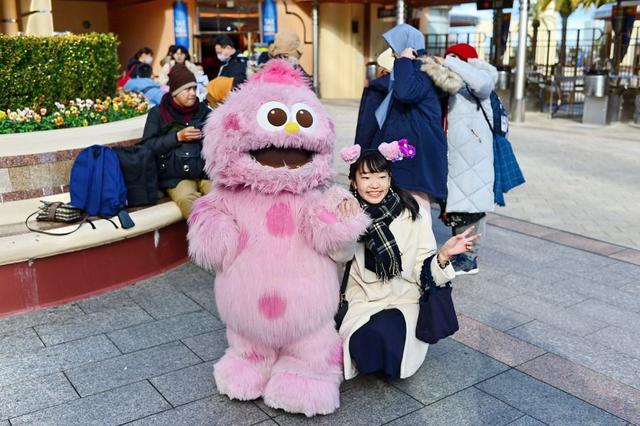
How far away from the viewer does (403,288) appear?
3.38 m

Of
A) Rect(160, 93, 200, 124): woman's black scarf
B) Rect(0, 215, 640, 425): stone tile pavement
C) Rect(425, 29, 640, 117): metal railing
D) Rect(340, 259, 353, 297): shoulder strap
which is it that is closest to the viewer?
Rect(0, 215, 640, 425): stone tile pavement

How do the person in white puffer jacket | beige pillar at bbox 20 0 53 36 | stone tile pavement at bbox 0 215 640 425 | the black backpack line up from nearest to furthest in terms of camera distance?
stone tile pavement at bbox 0 215 640 425 → the person in white puffer jacket → the black backpack → beige pillar at bbox 20 0 53 36

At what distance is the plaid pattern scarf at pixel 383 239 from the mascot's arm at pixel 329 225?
246 mm

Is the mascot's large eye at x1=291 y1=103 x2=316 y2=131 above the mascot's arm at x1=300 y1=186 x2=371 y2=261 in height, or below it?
above

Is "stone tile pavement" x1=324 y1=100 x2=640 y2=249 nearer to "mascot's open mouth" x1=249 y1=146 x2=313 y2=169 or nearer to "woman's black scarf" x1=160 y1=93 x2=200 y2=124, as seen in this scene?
"woman's black scarf" x1=160 y1=93 x2=200 y2=124

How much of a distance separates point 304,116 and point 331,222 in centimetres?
50

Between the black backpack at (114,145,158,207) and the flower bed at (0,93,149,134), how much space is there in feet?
3.04

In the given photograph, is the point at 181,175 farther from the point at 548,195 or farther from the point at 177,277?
the point at 548,195

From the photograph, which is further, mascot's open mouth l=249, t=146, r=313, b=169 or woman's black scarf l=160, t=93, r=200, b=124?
woman's black scarf l=160, t=93, r=200, b=124

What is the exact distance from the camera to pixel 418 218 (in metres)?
3.39

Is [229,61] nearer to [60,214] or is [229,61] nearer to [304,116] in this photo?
[60,214]

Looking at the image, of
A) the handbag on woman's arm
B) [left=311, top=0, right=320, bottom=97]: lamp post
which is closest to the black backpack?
the handbag on woman's arm

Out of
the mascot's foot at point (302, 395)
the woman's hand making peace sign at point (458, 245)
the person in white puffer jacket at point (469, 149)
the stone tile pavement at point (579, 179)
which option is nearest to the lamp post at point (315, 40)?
the stone tile pavement at point (579, 179)

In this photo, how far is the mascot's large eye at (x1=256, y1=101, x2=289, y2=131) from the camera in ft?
9.64
